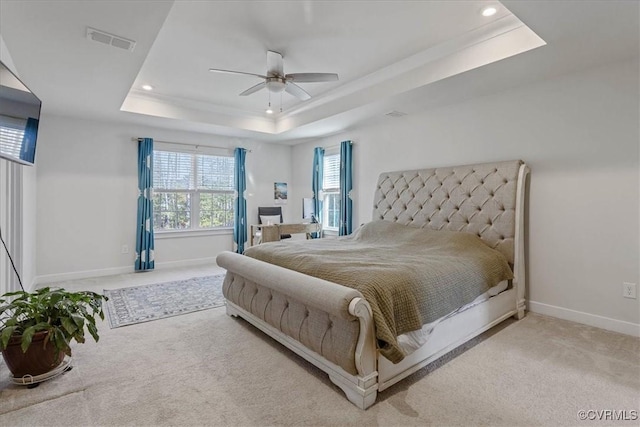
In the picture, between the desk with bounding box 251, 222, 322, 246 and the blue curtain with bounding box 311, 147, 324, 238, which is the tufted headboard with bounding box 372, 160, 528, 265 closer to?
the desk with bounding box 251, 222, 322, 246

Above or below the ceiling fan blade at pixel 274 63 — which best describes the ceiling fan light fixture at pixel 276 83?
below

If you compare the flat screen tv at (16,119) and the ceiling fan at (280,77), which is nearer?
the flat screen tv at (16,119)

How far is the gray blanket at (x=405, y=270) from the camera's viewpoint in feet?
6.20

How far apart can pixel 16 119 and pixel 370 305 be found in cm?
249

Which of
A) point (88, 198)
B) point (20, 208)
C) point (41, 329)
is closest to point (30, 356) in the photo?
point (41, 329)

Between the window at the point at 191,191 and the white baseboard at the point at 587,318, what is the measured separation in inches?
191

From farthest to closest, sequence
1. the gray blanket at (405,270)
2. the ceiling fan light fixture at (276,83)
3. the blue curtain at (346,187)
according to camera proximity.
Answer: the blue curtain at (346,187) < the ceiling fan light fixture at (276,83) < the gray blanket at (405,270)

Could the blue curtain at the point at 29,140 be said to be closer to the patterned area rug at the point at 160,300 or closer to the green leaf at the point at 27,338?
the green leaf at the point at 27,338

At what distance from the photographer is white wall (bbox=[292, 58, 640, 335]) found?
2715 millimetres

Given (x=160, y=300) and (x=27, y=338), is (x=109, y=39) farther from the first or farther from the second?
(x=160, y=300)

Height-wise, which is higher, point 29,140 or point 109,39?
point 109,39

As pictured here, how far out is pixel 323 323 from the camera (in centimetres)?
201

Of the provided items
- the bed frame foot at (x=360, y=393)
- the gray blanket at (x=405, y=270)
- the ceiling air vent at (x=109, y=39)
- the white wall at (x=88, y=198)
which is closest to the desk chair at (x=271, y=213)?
the white wall at (x=88, y=198)

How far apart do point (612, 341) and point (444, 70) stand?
263 centimetres
